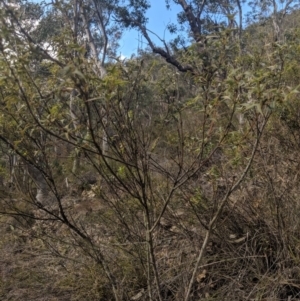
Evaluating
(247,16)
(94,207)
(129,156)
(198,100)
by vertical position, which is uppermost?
(247,16)

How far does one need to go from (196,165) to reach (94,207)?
1981 mm

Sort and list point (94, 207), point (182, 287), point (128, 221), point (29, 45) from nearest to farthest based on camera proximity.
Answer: point (29, 45), point (182, 287), point (128, 221), point (94, 207)

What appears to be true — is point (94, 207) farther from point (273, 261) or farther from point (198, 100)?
Answer: point (198, 100)

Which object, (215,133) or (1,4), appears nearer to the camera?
(1,4)

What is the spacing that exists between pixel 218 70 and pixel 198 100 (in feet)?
0.83

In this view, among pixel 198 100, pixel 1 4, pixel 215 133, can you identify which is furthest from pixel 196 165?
pixel 1 4

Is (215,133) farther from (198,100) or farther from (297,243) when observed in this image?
(297,243)

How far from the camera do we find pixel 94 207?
4273 mm

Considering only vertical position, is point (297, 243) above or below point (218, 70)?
below

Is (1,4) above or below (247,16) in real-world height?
below

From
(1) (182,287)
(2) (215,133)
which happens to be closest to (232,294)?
(1) (182,287)

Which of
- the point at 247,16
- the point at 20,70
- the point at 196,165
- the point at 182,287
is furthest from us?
the point at 247,16

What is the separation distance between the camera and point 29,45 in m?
1.82

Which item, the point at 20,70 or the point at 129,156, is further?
the point at 129,156
